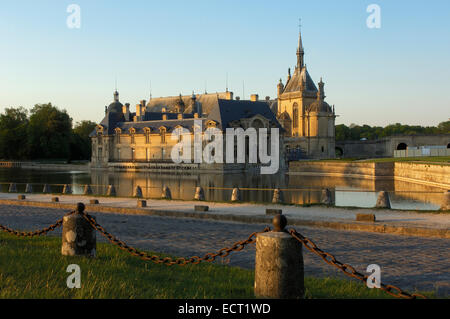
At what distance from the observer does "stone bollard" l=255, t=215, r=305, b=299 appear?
5.68 m

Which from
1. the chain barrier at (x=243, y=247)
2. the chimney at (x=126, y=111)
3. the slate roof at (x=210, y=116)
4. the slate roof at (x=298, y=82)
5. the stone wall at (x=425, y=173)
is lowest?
the chain barrier at (x=243, y=247)

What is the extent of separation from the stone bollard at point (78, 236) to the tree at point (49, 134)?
99.0 meters

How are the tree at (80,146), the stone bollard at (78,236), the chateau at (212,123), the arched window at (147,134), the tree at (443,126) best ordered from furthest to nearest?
the tree at (443,126) → the tree at (80,146) → the arched window at (147,134) → the chateau at (212,123) → the stone bollard at (78,236)

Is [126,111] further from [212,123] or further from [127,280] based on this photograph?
[127,280]

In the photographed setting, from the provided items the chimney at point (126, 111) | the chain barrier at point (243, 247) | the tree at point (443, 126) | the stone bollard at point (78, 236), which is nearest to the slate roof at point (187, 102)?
the chimney at point (126, 111)

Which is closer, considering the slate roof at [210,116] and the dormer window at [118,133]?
the slate roof at [210,116]

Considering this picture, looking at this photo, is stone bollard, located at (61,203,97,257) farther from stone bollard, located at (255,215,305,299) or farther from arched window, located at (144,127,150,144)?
arched window, located at (144,127,150,144)

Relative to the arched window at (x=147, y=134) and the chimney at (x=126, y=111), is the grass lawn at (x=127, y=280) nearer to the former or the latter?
the arched window at (x=147, y=134)

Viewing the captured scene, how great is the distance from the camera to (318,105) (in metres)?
99.6

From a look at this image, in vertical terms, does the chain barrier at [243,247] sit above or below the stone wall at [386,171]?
below

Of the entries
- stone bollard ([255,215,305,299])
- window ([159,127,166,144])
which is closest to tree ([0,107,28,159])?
window ([159,127,166,144])

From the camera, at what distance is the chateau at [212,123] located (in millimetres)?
78375
